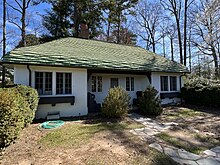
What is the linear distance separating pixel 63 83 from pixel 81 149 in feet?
15.8

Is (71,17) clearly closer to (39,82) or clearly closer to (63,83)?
(63,83)

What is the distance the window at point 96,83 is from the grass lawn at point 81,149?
5.49 meters

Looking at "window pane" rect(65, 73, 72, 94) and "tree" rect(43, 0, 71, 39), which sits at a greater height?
"tree" rect(43, 0, 71, 39)

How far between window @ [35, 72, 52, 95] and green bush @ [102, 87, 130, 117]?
121 inches

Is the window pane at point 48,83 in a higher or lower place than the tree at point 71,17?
lower

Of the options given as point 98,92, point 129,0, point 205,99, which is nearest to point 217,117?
point 205,99

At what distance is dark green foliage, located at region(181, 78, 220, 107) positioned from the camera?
10844mm

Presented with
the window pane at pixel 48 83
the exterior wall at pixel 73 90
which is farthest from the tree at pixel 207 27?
the window pane at pixel 48 83

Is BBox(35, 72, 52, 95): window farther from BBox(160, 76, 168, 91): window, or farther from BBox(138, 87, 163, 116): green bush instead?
BBox(160, 76, 168, 91): window

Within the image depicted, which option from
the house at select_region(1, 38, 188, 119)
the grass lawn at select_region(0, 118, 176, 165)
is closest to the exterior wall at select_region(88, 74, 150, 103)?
the house at select_region(1, 38, 188, 119)

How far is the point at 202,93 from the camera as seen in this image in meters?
11.5

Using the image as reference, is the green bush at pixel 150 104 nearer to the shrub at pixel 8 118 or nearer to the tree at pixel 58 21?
the shrub at pixel 8 118

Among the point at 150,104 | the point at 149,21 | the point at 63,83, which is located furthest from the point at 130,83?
the point at 149,21

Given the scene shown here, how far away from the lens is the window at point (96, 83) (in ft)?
36.6
